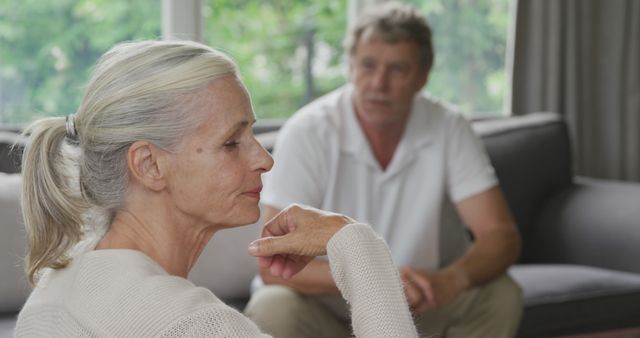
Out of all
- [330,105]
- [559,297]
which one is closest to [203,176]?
[330,105]

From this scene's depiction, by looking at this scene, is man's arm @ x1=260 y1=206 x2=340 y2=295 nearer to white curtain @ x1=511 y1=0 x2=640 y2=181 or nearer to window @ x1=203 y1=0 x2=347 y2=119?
window @ x1=203 y1=0 x2=347 y2=119

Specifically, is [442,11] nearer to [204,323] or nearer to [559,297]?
[559,297]

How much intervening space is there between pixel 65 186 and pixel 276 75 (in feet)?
9.19

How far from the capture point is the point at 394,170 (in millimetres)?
2986

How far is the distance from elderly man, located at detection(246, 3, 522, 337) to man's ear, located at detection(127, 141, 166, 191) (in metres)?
1.26

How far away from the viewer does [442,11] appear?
459cm

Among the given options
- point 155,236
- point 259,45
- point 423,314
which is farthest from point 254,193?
point 259,45

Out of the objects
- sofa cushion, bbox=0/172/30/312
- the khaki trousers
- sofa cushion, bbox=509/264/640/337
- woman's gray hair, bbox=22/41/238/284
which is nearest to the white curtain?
sofa cushion, bbox=509/264/640/337

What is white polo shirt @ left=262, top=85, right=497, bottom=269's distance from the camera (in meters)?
2.91

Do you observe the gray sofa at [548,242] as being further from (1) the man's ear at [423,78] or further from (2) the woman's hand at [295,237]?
(2) the woman's hand at [295,237]

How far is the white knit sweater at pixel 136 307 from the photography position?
1353 mm

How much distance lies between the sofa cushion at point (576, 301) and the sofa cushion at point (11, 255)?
137cm

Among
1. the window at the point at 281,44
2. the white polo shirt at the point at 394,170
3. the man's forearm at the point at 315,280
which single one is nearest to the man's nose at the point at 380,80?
the white polo shirt at the point at 394,170

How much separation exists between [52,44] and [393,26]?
1462 millimetres
